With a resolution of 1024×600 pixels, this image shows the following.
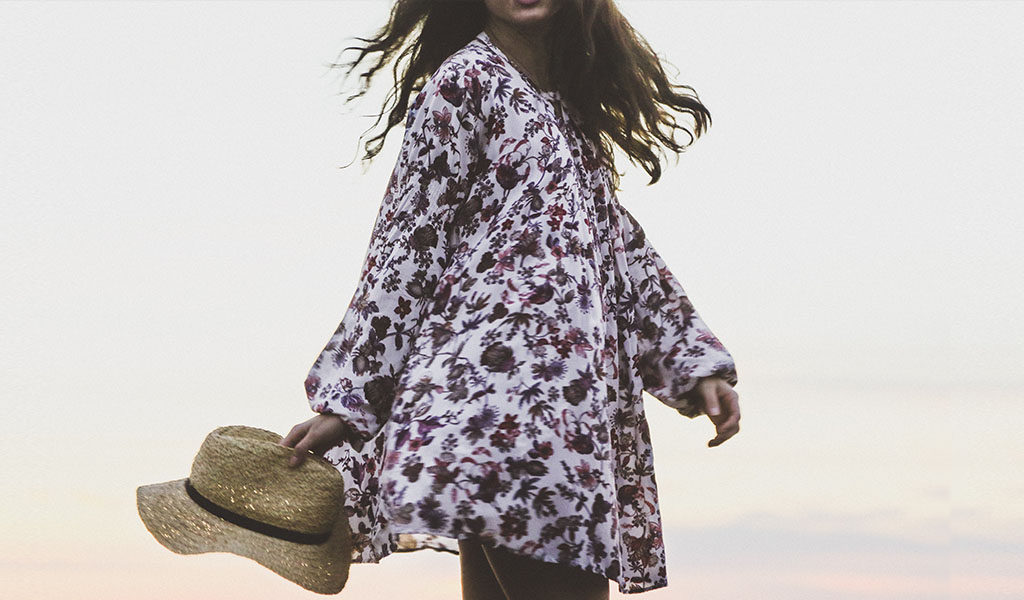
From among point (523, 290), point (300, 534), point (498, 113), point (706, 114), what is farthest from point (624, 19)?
point (300, 534)

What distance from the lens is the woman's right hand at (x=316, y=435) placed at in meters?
2.21

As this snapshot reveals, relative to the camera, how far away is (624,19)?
275cm

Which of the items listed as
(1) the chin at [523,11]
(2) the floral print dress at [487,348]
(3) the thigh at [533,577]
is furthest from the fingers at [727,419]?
(1) the chin at [523,11]

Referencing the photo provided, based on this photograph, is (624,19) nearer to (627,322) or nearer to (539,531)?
(627,322)

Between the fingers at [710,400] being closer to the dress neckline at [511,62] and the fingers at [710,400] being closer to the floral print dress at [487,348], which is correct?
the floral print dress at [487,348]

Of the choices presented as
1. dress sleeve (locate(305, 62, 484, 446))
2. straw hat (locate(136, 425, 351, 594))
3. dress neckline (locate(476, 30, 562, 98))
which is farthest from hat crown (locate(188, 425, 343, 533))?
dress neckline (locate(476, 30, 562, 98))

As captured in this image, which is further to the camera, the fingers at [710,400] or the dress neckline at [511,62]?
the fingers at [710,400]

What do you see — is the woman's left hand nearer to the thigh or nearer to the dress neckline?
the thigh

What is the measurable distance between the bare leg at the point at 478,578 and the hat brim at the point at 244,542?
22 centimetres

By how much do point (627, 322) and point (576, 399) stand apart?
1.24 ft

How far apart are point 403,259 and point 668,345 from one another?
62 cm

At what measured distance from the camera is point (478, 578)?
240cm

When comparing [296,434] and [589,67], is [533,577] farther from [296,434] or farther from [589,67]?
[589,67]

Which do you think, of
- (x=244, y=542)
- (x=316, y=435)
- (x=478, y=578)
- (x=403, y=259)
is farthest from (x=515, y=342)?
(x=244, y=542)
